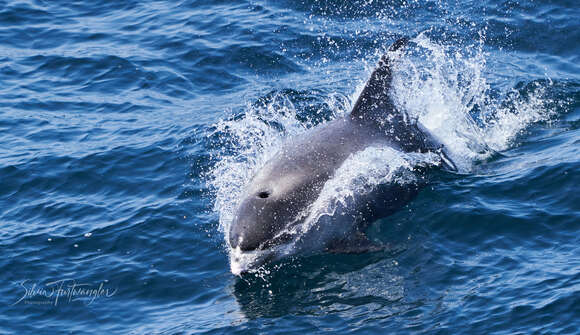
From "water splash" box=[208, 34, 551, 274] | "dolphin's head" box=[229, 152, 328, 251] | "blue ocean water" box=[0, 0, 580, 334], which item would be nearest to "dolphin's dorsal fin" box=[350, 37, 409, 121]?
"water splash" box=[208, 34, 551, 274]

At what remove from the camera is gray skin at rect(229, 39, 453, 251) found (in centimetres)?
1241

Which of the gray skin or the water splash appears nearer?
the gray skin

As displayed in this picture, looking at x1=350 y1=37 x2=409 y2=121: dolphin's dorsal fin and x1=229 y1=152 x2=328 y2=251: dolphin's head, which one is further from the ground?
x1=350 y1=37 x2=409 y2=121: dolphin's dorsal fin

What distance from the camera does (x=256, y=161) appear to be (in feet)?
51.3

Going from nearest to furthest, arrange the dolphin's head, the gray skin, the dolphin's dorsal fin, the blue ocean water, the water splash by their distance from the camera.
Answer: the blue ocean water, the dolphin's head, the gray skin, the water splash, the dolphin's dorsal fin

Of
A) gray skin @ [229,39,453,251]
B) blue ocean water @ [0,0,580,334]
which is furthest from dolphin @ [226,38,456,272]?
blue ocean water @ [0,0,580,334]

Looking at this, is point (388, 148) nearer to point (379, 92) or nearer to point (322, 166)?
point (379, 92)

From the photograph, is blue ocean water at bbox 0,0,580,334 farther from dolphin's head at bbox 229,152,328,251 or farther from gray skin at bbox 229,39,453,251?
dolphin's head at bbox 229,152,328,251

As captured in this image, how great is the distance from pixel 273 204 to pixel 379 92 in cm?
326

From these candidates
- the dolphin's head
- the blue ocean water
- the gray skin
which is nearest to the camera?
the blue ocean water

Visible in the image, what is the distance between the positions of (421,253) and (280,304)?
2.46 metres

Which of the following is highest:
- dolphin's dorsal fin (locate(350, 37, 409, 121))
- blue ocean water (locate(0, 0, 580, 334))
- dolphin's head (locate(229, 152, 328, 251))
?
dolphin's dorsal fin (locate(350, 37, 409, 121))

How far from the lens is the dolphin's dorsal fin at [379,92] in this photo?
14188 mm

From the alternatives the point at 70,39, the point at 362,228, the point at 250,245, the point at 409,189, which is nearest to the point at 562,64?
the point at 409,189
